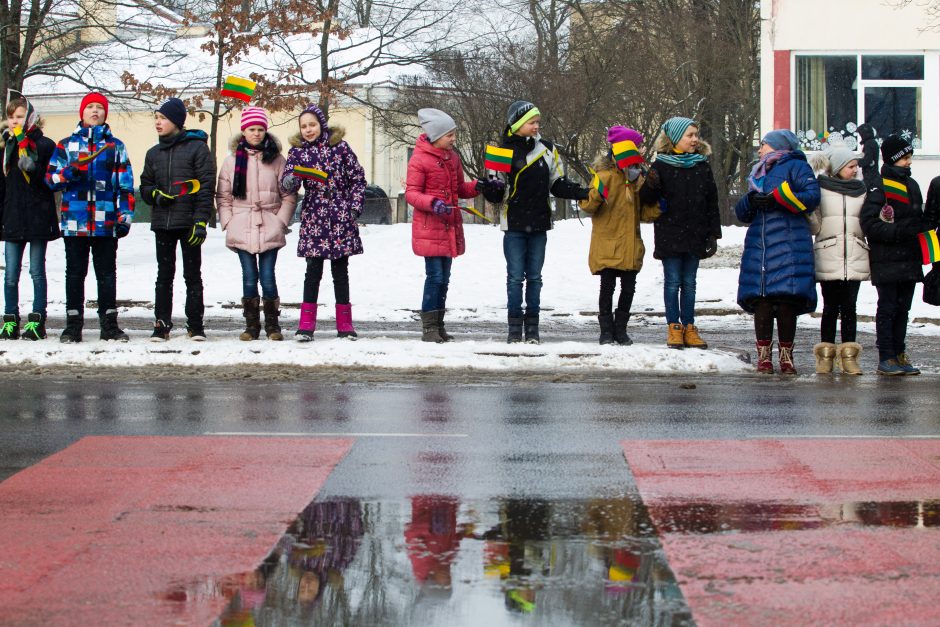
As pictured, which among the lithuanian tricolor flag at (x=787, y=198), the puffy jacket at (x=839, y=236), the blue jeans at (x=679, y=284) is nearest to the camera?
the lithuanian tricolor flag at (x=787, y=198)

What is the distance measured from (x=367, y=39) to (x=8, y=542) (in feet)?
115

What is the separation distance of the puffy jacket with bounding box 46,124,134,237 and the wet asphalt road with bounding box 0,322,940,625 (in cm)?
210

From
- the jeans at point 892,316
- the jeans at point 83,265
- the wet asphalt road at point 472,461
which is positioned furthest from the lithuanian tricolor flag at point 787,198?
the jeans at point 83,265

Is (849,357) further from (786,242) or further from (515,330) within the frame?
(515,330)

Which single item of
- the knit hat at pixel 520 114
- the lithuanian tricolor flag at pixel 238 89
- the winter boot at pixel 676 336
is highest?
the lithuanian tricolor flag at pixel 238 89

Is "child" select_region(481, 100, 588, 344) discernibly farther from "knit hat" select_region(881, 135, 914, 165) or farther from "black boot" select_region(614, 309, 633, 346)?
"knit hat" select_region(881, 135, 914, 165)

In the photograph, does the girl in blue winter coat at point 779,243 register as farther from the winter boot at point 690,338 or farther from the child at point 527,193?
the child at point 527,193

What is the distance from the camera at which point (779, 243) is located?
37.2ft

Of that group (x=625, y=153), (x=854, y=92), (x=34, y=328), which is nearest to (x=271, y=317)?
(x=34, y=328)

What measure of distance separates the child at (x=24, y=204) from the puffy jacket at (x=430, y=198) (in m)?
3.29

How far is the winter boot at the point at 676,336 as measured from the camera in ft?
40.5

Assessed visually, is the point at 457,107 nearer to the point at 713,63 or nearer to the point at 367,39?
the point at 367,39

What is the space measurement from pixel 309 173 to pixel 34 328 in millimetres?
2905

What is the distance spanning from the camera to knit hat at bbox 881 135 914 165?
1134 cm
